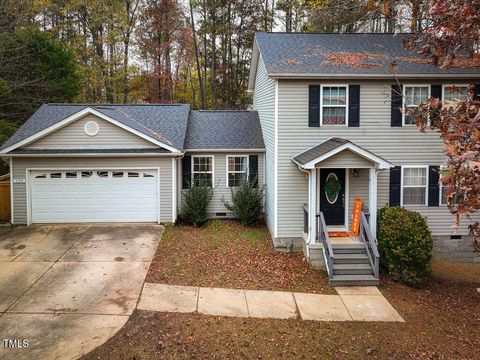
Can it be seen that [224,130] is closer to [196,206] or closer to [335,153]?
[196,206]

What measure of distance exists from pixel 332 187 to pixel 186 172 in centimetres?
609

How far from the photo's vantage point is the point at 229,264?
1067 centimetres

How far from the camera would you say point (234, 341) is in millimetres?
6824

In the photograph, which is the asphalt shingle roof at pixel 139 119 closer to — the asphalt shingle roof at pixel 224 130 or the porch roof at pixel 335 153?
the asphalt shingle roof at pixel 224 130

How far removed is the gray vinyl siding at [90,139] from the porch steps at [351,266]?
765 centimetres

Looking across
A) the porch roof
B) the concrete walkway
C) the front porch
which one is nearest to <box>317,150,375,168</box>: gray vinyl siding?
the front porch

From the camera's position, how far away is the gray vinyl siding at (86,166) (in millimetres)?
13805

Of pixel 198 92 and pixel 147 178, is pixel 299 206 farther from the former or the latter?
pixel 198 92

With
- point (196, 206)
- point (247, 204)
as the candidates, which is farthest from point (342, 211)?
point (196, 206)

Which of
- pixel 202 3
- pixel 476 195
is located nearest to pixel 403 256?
pixel 476 195

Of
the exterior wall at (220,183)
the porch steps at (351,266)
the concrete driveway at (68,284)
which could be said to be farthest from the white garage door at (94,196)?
the porch steps at (351,266)

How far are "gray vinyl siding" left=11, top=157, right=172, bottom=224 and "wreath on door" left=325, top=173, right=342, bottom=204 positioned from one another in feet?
19.2

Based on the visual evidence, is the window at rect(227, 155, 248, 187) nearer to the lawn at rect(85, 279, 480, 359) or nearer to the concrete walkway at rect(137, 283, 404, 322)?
the concrete walkway at rect(137, 283, 404, 322)

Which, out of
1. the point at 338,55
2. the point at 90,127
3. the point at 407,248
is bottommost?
the point at 407,248
